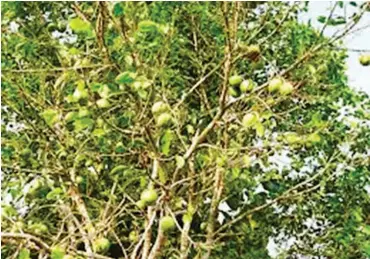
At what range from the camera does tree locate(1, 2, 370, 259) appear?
303cm

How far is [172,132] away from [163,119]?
279mm

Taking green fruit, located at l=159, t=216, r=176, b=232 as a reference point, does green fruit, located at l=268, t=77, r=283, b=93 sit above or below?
above

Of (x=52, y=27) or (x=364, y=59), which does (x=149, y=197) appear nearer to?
(x=364, y=59)

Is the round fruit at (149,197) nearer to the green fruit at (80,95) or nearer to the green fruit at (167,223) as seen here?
the green fruit at (167,223)

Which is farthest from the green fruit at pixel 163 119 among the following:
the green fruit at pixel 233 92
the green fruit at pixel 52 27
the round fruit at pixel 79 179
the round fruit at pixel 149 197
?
the green fruit at pixel 52 27

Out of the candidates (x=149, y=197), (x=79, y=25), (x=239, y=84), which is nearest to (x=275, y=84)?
(x=239, y=84)

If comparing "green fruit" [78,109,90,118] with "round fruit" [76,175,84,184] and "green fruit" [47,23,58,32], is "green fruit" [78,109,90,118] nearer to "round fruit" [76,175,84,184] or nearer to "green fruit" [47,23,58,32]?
"round fruit" [76,175,84,184]

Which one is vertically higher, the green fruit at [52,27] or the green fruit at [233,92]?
the green fruit at [233,92]

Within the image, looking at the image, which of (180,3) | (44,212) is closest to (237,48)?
(180,3)

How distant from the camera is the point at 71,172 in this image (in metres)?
4.18

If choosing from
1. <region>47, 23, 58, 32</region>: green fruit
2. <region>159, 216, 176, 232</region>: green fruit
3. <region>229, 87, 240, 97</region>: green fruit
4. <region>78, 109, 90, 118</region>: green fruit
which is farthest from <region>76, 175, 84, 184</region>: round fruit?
<region>78, 109, 90, 118</region>: green fruit

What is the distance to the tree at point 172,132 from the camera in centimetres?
303

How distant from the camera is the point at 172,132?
3193 mm

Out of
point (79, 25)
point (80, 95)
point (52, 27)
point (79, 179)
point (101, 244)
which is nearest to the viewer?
point (79, 25)
